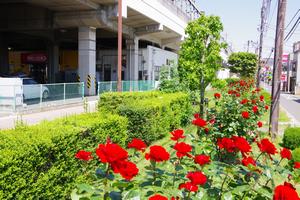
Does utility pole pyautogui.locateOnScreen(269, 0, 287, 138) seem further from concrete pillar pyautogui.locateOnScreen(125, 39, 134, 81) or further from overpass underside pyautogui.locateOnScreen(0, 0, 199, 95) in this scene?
concrete pillar pyautogui.locateOnScreen(125, 39, 134, 81)

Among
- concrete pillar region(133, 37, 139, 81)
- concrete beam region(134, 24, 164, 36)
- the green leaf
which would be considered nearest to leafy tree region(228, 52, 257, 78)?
concrete pillar region(133, 37, 139, 81)

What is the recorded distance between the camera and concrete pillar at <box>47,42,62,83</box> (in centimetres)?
3650

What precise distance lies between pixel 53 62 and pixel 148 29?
11.9m

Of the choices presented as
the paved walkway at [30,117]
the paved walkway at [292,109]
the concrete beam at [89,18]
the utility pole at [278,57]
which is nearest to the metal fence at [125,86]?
the concrete beam at [89,18]

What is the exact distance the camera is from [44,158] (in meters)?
4.30

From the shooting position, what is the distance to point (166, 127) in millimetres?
11133

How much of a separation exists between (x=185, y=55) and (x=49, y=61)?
85.6 feet

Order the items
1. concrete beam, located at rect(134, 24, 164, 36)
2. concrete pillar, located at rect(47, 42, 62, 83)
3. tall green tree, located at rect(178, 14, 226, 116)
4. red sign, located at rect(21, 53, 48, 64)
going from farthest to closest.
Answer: red sign, located at rect(21, 53, 48, 64) → concrete pillar, located at rect(47, 42, 62, 83) → concrete beam, located at rect(134, 24, 164, 36) → tall green tree, located at rect(178, 14, 226, 116)

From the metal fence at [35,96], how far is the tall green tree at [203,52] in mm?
8206

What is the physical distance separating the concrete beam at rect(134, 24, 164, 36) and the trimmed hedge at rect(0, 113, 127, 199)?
26.9 m

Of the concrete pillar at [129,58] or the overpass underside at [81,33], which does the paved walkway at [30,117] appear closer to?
the overpass underside at [81,33]

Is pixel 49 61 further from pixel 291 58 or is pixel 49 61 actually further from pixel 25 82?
pixel 291 58

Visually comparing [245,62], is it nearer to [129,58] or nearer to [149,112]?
[129,58]

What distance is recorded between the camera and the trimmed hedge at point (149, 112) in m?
8.73
